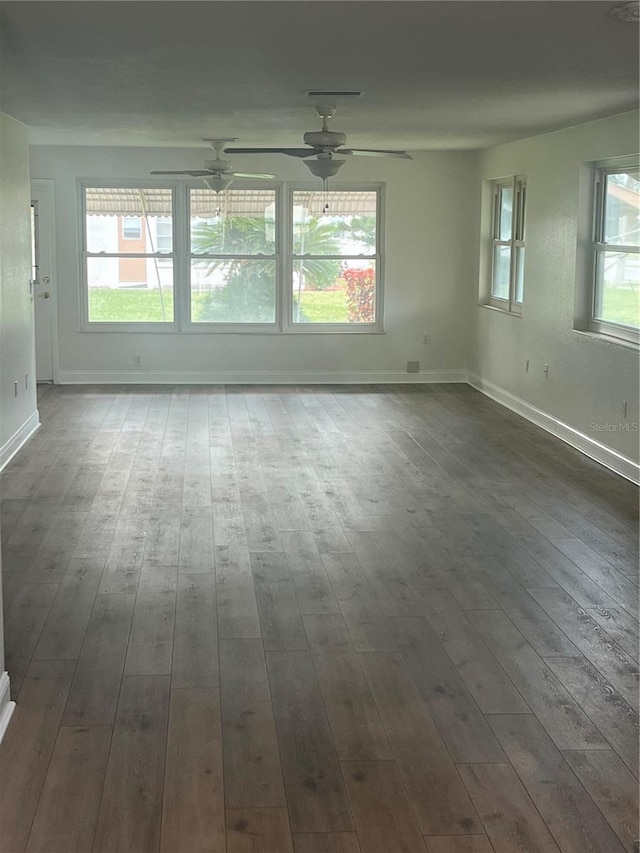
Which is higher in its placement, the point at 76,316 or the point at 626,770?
the point at 76,316

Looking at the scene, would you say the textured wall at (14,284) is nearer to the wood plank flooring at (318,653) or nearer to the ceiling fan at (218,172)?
the wood plank flooring at (318,653)

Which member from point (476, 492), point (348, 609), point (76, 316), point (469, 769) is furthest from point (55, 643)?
point (76, 316)

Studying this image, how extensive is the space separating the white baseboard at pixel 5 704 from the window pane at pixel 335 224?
25.1 feet

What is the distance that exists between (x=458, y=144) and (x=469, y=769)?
719cm

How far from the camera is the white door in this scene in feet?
→ 32.9

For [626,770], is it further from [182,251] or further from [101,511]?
[182,251]

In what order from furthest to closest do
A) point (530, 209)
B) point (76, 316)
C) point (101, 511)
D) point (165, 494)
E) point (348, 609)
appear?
point (76, 316) < point (530, 209) < point (165, 494) < point (101, 511) < point (348, 609)

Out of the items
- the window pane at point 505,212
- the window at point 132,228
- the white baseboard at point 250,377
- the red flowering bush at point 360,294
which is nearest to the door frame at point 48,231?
the white baseboard at point 250,377

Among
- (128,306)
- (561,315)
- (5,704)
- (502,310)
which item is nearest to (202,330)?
(128,306)

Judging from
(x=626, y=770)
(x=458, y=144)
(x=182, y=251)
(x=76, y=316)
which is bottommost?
(x=626, y=770)

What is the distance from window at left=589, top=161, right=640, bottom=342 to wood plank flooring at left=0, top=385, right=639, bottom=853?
1.05 m

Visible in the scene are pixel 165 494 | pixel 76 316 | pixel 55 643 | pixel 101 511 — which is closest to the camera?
pixel 55 643

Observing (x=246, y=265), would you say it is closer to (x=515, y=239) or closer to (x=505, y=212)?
(x=505, y=212)

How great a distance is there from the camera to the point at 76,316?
33.8 ft
